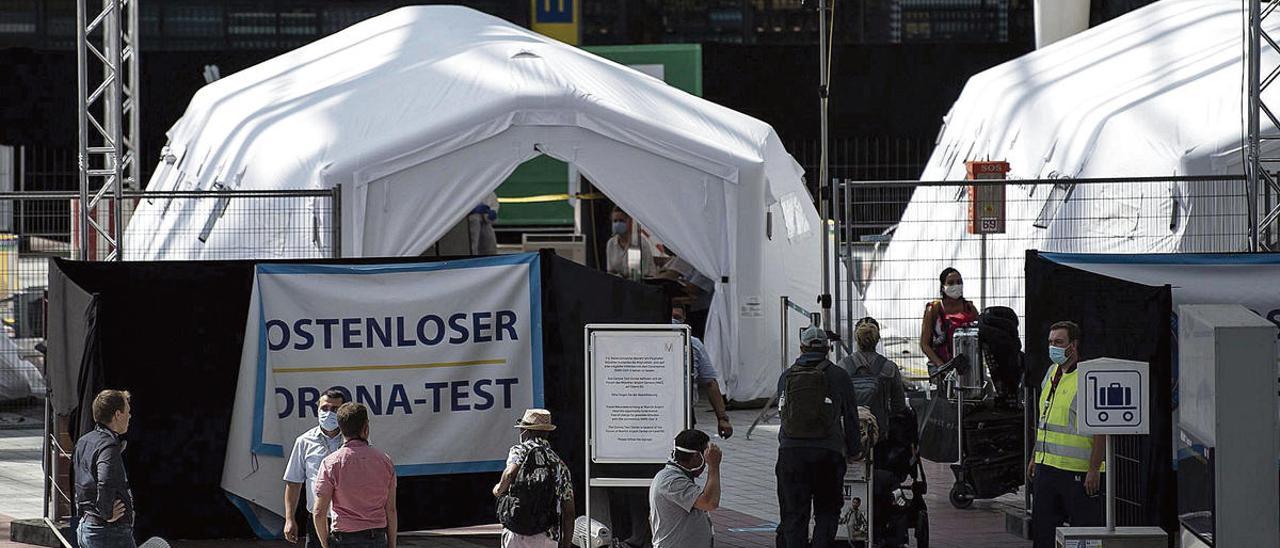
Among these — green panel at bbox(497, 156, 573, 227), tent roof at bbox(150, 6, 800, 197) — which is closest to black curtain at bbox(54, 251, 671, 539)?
tent roof at bbox(150, 6, 800, 197)

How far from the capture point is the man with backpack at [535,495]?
9.24m

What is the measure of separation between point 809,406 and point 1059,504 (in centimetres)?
162

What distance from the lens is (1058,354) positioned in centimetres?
1067

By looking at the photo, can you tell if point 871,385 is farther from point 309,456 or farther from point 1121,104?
point 1121,104

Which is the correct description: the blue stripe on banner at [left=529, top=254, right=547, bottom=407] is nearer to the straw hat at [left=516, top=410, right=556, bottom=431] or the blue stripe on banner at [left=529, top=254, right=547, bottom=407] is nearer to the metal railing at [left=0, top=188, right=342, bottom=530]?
the straw hat at [left=516, top=410, right=556, bottom=431]

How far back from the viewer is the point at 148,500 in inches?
442

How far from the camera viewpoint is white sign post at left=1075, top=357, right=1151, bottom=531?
9.56 m

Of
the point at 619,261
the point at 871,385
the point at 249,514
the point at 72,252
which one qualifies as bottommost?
the point at 249,514

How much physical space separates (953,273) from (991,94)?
9.85 m

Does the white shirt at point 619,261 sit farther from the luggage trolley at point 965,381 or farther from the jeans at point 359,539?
the jeans at point 359,539

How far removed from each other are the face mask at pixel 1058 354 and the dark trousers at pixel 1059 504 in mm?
661

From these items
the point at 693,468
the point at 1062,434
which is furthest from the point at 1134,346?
the point at 693,468

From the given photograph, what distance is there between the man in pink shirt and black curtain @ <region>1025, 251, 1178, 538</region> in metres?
Result: 4.45

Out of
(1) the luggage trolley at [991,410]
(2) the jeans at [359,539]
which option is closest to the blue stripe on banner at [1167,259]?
(1) the luggage trolley at [991,410]
